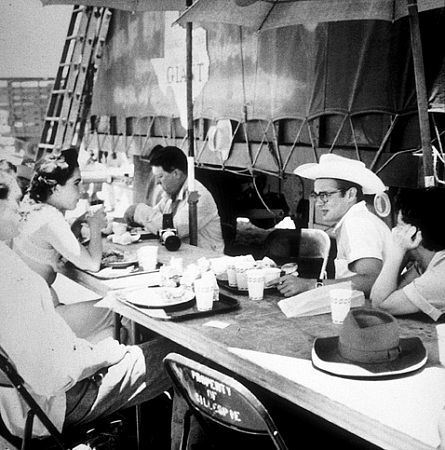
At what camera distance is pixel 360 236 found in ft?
8.92

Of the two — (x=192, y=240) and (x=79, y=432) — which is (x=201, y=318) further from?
(x=192, y=240)

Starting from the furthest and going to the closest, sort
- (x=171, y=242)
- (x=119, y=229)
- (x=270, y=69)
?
(x=270, y=69) → (x=119, y=229) → (x=171, y=242)

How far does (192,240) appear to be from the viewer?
3.96 m

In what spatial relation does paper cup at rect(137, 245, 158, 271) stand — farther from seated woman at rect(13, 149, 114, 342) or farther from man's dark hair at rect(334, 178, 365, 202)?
man's dark hair at rect(334, 178, 365, 202)

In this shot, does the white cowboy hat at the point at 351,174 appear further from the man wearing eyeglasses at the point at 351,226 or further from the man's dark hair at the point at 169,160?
the man's dark hair at the point at 169,160

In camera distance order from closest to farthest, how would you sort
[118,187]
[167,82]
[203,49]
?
1. [203,49]
2. [167,82]
3. [118,187]

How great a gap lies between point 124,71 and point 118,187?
8.44 ft

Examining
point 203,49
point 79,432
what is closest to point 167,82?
point 203,49

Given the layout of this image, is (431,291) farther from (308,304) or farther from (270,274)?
(270,274)

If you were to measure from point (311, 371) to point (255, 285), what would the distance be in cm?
79

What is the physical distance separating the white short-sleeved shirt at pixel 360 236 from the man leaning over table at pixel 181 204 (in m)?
1.42

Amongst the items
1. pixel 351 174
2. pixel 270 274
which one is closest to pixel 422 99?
pixel 351 174

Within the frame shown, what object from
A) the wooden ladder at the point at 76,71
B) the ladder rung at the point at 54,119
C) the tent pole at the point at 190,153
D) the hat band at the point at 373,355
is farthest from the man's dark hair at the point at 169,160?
the wooden ladder at the point at 76,71

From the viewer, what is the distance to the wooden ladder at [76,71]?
24.7ft
